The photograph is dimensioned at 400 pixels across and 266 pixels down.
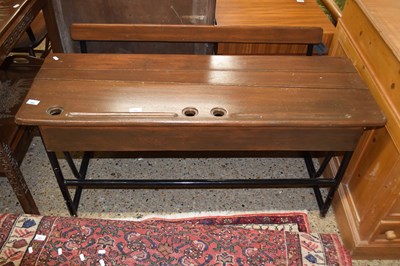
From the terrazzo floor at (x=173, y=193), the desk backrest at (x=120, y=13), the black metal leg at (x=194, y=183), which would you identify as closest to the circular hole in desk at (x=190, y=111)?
the black metal leg at (x=194, y=183)

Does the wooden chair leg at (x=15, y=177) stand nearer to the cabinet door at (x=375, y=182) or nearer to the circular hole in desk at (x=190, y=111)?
the circular hole in desk at (x=190, y=111)

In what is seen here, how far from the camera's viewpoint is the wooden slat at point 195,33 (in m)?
1.72

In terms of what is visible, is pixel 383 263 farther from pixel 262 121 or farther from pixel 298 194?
pixel 262 121

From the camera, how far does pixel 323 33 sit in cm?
189

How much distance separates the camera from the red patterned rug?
1414 millimetres

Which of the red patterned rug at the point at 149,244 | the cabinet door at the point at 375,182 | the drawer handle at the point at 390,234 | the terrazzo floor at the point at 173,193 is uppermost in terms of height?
the cabinet door at the point at 375,182

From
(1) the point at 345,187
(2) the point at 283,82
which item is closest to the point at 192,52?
(2) the point at 283,82

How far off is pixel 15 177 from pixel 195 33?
104 cm

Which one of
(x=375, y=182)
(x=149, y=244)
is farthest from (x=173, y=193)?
(x=375, y=182)

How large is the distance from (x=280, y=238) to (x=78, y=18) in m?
1.57

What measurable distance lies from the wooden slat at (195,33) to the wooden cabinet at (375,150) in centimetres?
22

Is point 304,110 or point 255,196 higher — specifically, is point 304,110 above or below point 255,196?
above

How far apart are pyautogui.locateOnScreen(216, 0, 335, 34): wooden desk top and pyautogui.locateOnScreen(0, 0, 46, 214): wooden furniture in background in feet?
3.14

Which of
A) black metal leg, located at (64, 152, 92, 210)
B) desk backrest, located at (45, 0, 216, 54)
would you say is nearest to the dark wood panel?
black metal leg, located at (64, 152, 92, 210)
